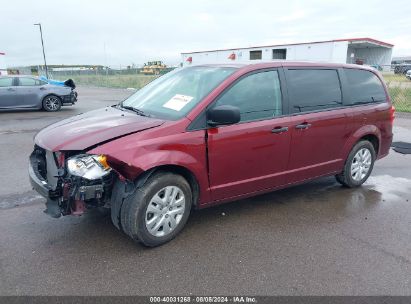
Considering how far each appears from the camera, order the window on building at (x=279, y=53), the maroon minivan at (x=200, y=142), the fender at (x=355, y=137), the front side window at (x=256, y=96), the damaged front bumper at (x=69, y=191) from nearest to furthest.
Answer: the damaged front bumper at (x=69, y=191)
the maroon minivan at (x=200, y=142)
the front side window at (x=256, y=96)
the fender at (x=355, y=137)
the window on building at (x=279, y=53)

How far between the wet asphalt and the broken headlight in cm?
78

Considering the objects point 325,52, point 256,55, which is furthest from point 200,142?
point 256,55

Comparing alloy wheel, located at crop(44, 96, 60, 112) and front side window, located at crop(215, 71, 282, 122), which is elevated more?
front side window, located at crop(215, 71, 282, 122)

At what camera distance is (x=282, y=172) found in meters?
4.18

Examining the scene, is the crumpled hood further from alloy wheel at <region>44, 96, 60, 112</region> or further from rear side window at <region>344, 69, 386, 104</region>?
alloy wheel at <region>44, 96, 60, 112</region>

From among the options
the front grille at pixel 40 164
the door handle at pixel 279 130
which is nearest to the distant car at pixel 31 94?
the front grille at pixel 40 164

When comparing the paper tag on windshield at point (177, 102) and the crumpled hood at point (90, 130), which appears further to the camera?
the paper tag on windshield at point (177, 102)

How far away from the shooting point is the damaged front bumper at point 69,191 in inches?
120

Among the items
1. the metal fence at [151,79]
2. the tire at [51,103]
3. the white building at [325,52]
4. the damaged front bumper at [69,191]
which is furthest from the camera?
the white building at [325,52]

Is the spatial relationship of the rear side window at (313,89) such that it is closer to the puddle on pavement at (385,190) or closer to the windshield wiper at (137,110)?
the puddle on pavement at (385,190)

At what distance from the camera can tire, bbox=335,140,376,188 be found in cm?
493

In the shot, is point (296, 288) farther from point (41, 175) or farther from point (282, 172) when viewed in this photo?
point (41, 175)

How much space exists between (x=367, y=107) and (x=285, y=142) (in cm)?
169

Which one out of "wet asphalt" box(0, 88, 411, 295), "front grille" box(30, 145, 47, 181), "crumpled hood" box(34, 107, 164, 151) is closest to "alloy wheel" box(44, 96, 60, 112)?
"wet asphalt" box(0, 88, 411, 295)
